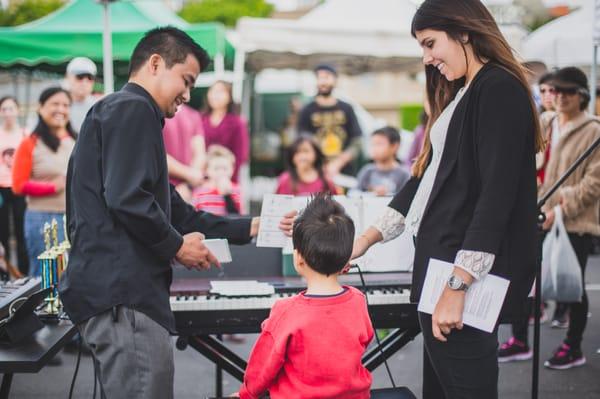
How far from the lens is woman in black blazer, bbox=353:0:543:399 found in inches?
74.4

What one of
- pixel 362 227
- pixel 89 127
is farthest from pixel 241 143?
pixel 89 127

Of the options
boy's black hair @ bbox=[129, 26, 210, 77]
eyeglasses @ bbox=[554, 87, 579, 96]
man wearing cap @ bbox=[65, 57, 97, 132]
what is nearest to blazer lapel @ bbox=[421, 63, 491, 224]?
boy's black hair @ bbox=[129, 26, 210, 77]

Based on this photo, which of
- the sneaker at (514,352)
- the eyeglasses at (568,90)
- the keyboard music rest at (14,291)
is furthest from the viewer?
the sneaker at (514,352)

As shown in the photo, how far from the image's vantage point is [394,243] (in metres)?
3.02

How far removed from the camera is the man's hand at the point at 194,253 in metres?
2.22

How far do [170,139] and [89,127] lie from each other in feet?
12.7

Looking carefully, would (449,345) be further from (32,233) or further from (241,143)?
(241,143)

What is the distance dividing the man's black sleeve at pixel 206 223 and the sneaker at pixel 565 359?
268cm

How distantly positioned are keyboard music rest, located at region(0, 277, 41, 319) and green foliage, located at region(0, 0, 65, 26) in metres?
22.3

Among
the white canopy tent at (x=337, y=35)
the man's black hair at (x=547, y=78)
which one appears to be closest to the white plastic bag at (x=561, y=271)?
the man's black hair at (x=547, y=78)

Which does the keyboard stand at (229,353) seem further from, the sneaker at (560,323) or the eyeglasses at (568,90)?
the sneaker at (560,323)

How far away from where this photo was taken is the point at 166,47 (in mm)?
2230

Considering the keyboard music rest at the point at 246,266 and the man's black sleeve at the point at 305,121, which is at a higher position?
the man's black sleeve at the point at 305,121

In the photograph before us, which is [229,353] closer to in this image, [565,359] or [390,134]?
[565,359]
